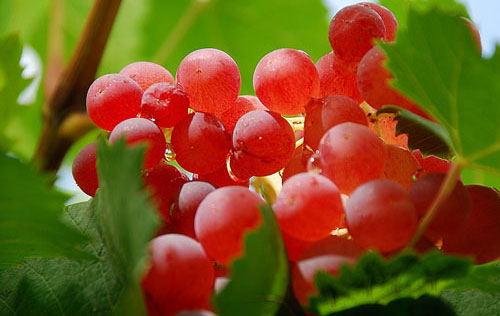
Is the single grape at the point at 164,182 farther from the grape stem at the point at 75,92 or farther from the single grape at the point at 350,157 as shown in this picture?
the grape stem at the point at 75,92

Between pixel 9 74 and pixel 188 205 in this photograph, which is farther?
pixel 9 74

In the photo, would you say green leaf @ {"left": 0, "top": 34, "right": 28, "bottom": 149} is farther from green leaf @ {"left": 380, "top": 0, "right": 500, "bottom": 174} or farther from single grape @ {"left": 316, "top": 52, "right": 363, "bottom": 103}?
green leaf @ {"left": 380, "top": 0, "right": 500, "bottom": 174}

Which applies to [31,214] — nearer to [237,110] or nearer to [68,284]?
[68,284]

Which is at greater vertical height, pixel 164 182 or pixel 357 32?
A: pixel 357 32

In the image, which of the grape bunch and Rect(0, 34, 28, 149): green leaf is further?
Rect(0, 34, 28, 149): green leaf

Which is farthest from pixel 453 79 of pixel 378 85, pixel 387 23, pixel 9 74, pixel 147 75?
pixel 9 74

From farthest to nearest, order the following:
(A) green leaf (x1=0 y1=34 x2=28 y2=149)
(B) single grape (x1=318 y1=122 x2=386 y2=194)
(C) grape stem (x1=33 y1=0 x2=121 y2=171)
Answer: (C) grape stem (x1=33 y1=0 x2=121 y2=171), (A) green leaf (x1=0 y1=34 x2=28 y2=149), (B) single grape (x1=318 y1=122 x2=386 y2=194)

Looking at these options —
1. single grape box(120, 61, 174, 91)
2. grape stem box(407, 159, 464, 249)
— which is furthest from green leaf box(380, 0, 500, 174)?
single grape box(120, 61, 174, 91)
